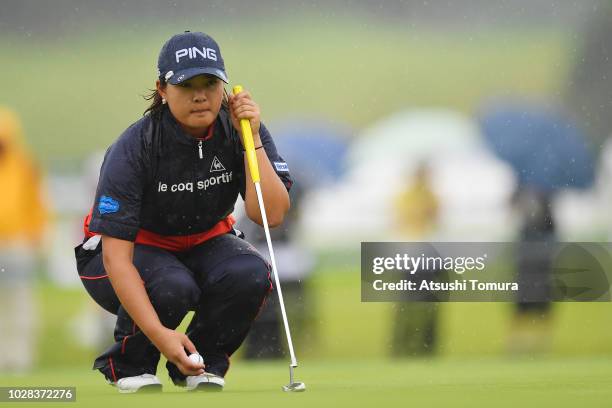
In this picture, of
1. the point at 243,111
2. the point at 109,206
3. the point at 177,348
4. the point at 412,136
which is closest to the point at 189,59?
the point at 243,111

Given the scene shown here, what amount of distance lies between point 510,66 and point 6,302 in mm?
3023

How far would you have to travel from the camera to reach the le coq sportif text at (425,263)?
25.1 feet

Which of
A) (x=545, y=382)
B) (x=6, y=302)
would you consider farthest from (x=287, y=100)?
(x=545, y=382)

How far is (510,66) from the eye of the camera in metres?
7.85

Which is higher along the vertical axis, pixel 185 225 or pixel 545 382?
pixel 185 225

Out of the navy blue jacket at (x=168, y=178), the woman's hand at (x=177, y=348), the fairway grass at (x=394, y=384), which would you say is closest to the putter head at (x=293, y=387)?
the fairway grass at (x=394, y=384)

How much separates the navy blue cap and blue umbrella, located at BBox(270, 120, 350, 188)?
3167 mm

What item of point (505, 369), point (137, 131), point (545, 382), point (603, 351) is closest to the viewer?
point (137, 131)

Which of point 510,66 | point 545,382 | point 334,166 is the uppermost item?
point 510,66

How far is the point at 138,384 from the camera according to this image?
471 centimetres

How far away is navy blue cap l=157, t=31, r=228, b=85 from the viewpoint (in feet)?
14.6

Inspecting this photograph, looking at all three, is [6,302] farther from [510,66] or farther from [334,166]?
[510,66]

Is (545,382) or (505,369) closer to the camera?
(545,382)

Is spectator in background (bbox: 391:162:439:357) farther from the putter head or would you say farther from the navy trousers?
the putter head
